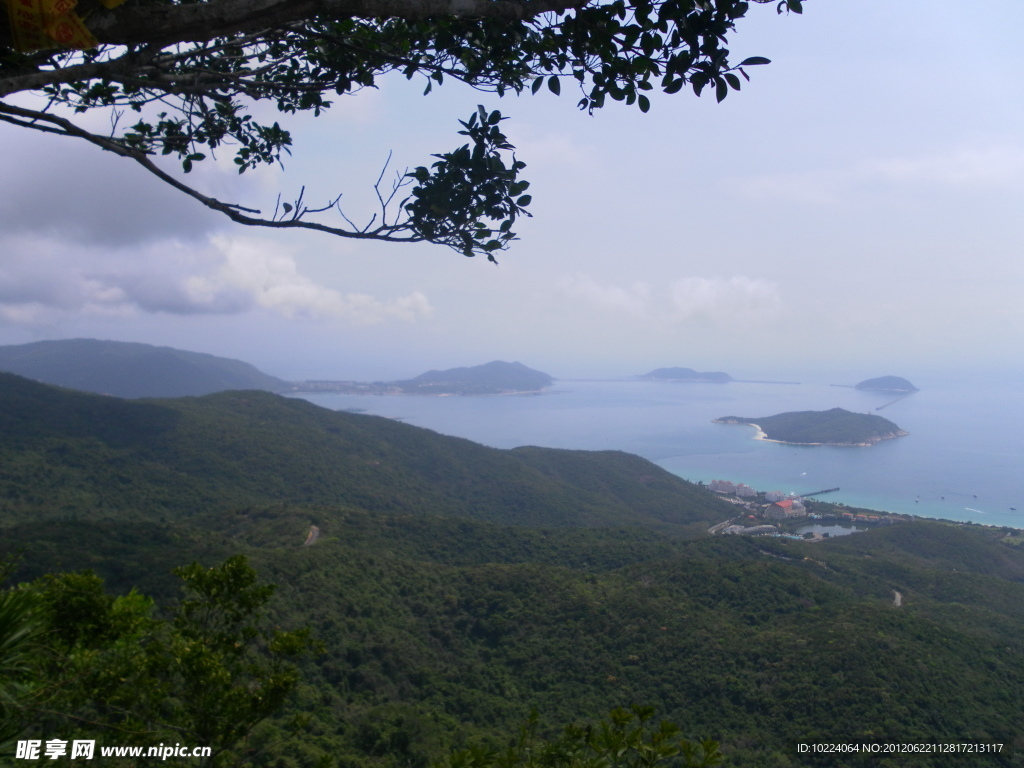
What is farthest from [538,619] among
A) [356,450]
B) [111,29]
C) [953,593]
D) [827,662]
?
[356,450]

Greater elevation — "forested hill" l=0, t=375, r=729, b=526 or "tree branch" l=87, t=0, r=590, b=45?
"tree branch" l=87, t=0, r=590, b=45

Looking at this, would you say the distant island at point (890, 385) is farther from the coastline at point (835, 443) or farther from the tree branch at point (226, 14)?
the tree branch at point (226, 14)

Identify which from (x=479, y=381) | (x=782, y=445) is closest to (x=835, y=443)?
(x=782, y=445)

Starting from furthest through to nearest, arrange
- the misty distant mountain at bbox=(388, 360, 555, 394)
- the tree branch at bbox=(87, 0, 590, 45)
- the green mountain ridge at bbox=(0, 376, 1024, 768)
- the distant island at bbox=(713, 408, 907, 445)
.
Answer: the misty distant mountain at bbox=(388, 360, 555, 394) → the distant island at bbox=(713, 408, 907, 445) → the green mountain ridge at bbox=(0, 376, 1024, 768) → the tree branch at bbox=(87, 0, 590, 45)

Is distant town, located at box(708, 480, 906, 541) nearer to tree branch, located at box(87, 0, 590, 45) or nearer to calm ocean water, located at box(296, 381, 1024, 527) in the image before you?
calm ocean water, located at box(296, 381, 1024, 527)

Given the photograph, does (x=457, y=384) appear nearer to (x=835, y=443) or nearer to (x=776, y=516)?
(x=835, y=443)

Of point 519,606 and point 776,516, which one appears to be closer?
point 519,606

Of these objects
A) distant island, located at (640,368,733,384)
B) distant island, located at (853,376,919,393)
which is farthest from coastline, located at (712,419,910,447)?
distant island, located at (640,368,733,384)

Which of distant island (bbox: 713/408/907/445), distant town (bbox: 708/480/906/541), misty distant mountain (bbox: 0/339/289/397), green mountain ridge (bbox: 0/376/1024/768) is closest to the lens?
green mountain ridge (bbox: 0/376/1024/768)
